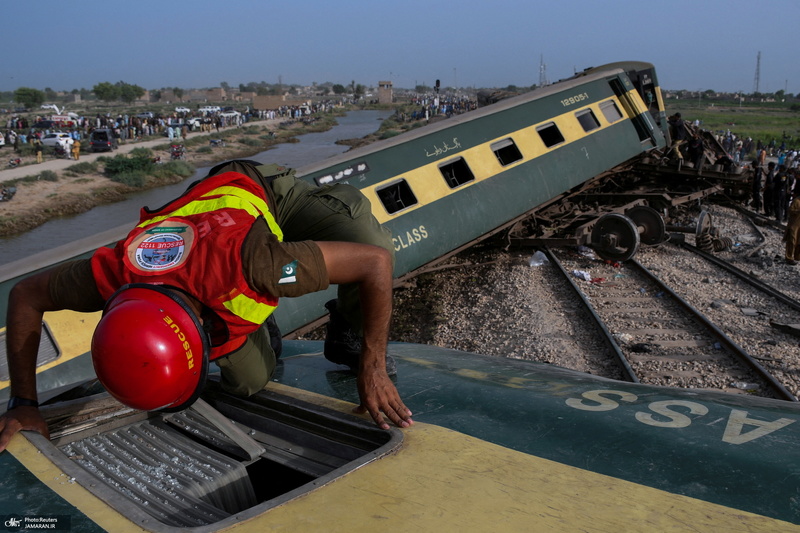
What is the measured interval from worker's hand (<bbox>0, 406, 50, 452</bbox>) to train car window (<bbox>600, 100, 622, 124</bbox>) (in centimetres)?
1218

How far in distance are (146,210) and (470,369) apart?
182 cm

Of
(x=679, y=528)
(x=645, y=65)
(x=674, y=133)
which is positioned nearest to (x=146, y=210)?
(x=679, y=528)

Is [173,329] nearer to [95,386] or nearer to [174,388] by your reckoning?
[174,388]

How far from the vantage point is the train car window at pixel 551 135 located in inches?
458

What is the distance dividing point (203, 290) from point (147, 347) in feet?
1.55

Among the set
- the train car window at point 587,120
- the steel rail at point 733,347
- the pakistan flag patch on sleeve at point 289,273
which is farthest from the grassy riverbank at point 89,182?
the pakistan flag patch on sleeve at point 289,273

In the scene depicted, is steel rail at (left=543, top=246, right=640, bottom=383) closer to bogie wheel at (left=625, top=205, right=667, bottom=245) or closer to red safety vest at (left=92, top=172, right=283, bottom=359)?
bogie wheel at (left=625, top=205, right=667, bottom=245)

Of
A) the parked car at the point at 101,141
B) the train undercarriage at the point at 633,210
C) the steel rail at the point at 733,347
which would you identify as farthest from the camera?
the parked car at the point at 101,141

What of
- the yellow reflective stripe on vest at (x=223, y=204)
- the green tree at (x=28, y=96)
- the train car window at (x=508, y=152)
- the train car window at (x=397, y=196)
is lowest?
the train car window at (x=397, y=196)

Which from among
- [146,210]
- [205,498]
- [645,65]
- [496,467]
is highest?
[645,65]

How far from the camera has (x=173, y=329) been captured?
2004mm

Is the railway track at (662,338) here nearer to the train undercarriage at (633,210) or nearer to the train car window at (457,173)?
the train undercarriage at (633,210)

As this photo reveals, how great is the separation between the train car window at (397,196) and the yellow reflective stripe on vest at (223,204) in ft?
20.7

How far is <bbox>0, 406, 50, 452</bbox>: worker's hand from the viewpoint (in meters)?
2.29
